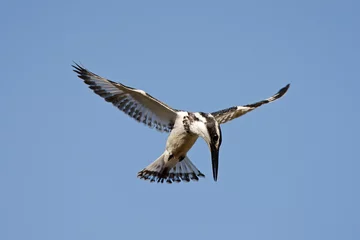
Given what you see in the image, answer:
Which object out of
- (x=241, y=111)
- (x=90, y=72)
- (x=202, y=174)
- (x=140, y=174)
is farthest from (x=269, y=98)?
(x=90, y=72)

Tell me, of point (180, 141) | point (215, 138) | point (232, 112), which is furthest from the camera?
point (232, 112)

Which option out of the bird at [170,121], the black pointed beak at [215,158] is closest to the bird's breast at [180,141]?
the bird at [170,121]

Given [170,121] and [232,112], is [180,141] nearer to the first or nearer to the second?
[170,121]

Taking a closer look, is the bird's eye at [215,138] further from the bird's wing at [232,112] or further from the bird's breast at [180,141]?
the bird's wing at [232,112]

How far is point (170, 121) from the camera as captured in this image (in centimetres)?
957

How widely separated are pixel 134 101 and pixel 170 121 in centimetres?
56

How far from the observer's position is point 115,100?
9422 mm

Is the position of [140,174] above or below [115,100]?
below

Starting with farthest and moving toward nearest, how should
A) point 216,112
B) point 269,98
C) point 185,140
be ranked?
point 269,98 → point 216,112 → point 185,140

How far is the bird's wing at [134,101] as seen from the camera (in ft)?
30.2

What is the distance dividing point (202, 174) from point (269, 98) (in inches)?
60.8

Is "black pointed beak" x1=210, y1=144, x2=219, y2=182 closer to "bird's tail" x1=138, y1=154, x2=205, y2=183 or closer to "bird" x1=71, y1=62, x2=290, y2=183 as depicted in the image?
"bird" x1=71, y1=62, x2=290, y2=183

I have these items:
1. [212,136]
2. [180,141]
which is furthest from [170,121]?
[212,136]

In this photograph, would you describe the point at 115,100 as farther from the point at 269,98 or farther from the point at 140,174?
the point at 269,98
